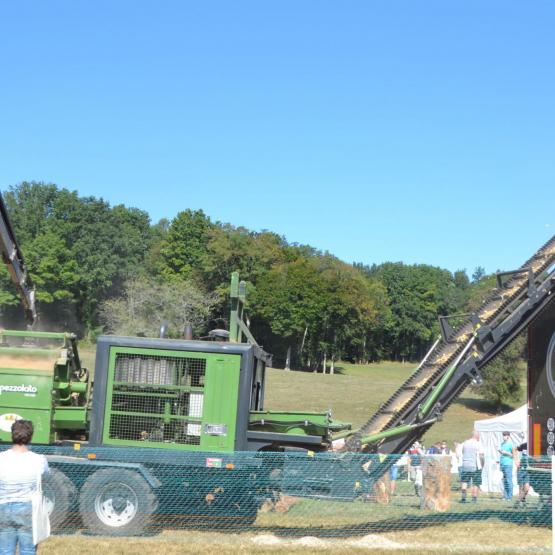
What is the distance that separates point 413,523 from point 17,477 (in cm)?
690

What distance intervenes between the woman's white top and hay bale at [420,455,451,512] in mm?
7561

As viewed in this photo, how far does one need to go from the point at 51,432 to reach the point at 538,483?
7.29 m

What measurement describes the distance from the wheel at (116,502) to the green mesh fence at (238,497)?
1 cm

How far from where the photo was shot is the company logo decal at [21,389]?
10.8 metres

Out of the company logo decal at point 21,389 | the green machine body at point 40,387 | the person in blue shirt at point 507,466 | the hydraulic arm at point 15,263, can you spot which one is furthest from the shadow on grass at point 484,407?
the company logo decal at point 21,389

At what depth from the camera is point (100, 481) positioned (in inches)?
410

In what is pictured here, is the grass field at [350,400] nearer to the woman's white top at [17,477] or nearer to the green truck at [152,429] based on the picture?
the green truck at [152,429]

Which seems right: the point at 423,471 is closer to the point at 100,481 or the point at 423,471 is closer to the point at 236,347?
the point at 236,347

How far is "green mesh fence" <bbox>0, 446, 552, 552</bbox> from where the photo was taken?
34.1 ft

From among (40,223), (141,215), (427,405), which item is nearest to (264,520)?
(427,405)

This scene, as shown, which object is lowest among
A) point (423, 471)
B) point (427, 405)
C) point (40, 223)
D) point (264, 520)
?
point (264, 520)

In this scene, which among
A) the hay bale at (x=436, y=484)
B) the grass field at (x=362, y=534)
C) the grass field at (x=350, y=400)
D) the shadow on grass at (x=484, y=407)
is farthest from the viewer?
the shadow on grass at (x=484, y=407)

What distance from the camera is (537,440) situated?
41.6 ft

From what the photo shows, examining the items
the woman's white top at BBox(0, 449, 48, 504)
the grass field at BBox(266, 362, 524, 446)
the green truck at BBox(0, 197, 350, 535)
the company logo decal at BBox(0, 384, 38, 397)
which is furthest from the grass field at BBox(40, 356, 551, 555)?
the grass field at BBox(266, 362, 524, 446)
